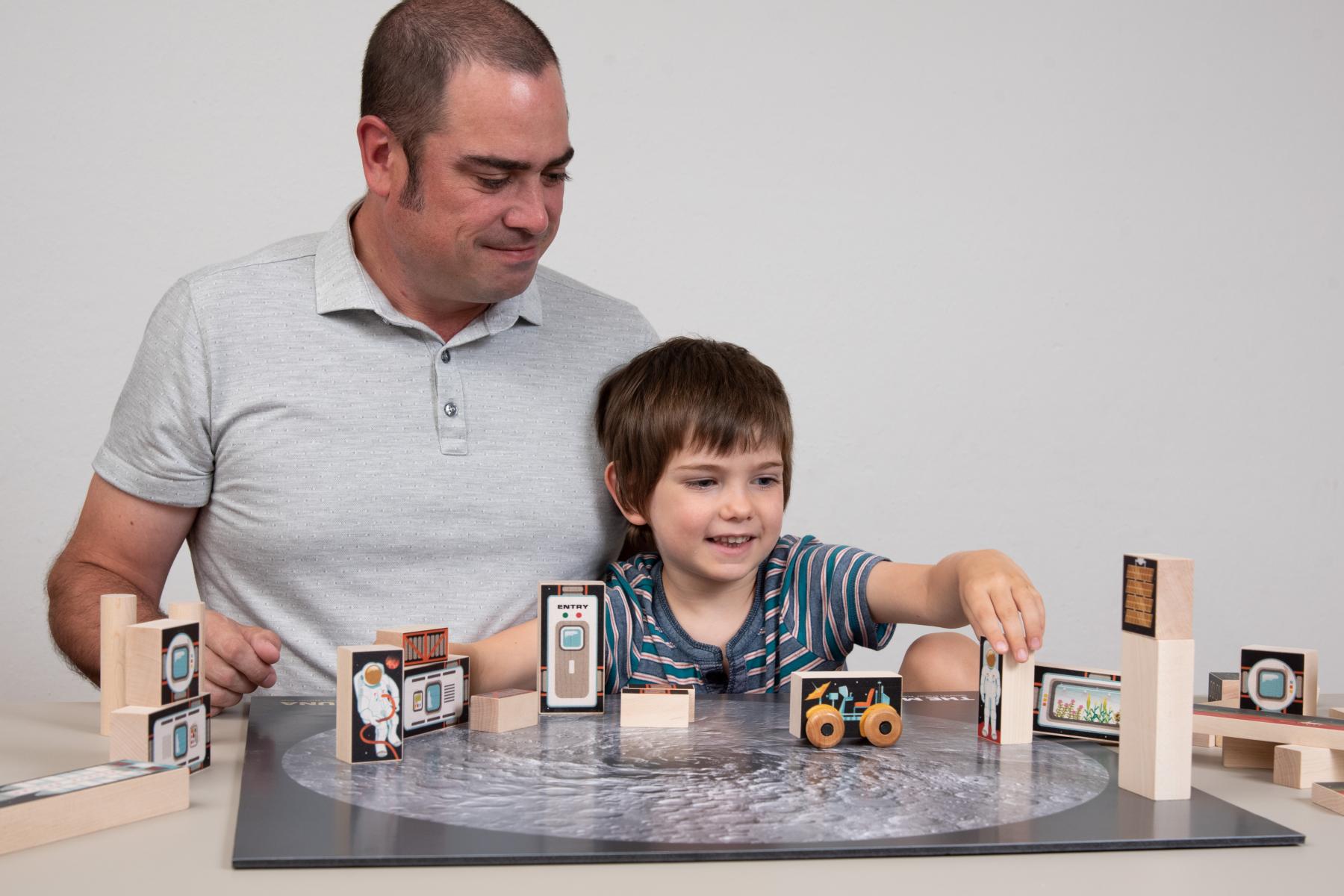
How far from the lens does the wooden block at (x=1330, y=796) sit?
39.8 inches

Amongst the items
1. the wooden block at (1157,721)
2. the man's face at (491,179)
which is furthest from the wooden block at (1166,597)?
the man's face at (491,179)

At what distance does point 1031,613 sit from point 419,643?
22.5 inches

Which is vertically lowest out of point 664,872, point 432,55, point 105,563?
point 664,872

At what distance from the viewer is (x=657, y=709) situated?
1.24 metres

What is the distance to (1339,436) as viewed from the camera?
3.23 metres

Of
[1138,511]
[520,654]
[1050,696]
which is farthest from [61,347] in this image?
[1138,511]

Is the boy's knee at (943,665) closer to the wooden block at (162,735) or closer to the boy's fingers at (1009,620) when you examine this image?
the boy's fingers at (1009,620)

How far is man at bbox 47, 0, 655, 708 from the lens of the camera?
157 centimetres

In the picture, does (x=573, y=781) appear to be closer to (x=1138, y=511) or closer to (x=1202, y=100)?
(x=1138, y=511)

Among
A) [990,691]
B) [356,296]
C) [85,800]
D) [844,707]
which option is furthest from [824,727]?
[356,296]

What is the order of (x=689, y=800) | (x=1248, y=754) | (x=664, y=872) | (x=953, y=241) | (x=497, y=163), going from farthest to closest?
(x=953, y=241) < (x=497, y=163) < (x=1248, y=754) < (x=689, y=800) < (x=664, y=872)

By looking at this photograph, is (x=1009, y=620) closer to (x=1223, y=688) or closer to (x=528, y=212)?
(x=1223, y=688)

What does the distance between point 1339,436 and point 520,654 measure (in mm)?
2576

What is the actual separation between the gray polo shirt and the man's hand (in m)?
0.30
